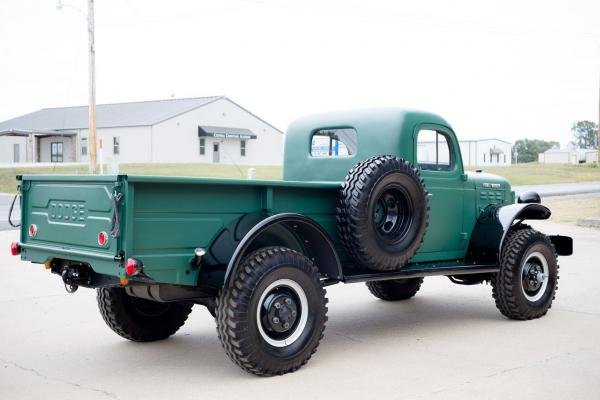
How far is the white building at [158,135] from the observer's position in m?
50.1

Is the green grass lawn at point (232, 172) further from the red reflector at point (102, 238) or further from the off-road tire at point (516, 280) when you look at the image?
the red reflector at point (102, 238)

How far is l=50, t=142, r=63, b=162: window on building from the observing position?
5619 centimetres

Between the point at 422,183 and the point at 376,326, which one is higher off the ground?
the point at 422,183

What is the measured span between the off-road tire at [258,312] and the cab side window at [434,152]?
7.26ft

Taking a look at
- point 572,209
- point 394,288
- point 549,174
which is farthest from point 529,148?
point 394,288

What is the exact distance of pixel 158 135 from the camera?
49.8 metres

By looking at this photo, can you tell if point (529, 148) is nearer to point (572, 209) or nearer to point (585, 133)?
point (585, 133)

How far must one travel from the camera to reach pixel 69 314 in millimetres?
7973

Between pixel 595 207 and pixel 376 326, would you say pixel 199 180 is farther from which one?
pixel 595 207

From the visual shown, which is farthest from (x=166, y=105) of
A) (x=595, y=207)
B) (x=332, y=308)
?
(x=332, y=308)

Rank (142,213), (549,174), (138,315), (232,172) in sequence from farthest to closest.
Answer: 1. (549,174)
2. (232,172)
3. (138,315)
4. (142,213)

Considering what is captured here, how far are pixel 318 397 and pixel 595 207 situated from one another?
2067 centimetres

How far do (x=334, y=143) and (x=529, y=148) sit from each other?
115m

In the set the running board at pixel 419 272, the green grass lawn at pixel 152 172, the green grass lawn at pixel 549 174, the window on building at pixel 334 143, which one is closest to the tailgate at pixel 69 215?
the running board at pixel 419 272
